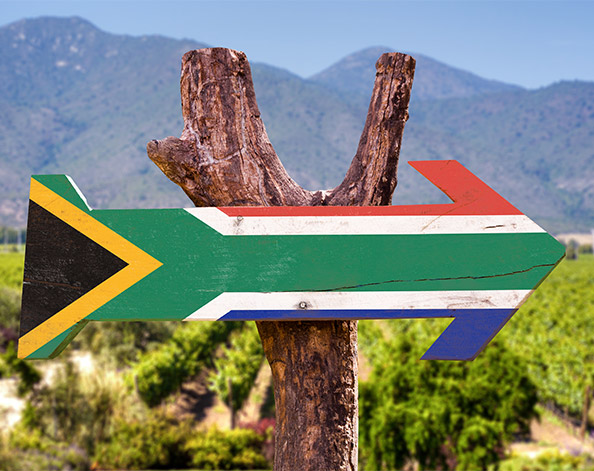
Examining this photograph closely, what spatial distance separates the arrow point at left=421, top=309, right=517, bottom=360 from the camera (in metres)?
1.75

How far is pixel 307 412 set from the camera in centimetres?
187

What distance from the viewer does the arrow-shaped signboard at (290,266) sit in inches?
68.4

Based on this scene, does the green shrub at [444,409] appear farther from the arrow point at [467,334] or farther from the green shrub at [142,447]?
the arrow point at [467,334]

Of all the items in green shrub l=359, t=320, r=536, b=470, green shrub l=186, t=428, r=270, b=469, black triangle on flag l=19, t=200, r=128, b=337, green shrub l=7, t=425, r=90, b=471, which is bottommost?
green shrub l=186, t=428, r=270, b=469

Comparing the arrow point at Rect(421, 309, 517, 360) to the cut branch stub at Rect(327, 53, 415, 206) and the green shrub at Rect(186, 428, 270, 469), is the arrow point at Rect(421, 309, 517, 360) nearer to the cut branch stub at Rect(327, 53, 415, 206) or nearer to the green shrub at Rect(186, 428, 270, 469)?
the cut branch stub at Rect(327, 53, 415, 206)

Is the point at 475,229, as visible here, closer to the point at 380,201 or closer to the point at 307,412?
the point at 380,201

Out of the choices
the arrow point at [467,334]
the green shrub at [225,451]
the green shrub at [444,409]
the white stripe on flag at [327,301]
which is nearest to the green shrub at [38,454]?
the green shrub at [225,451]

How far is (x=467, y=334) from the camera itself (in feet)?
5.80

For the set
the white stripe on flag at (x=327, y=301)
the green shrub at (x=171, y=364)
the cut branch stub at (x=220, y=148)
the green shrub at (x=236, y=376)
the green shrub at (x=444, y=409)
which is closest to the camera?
the white stripe on flag at (x=327, y=301)

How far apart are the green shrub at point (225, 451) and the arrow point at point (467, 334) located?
15698mm

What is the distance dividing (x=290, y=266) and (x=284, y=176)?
0.50 meters

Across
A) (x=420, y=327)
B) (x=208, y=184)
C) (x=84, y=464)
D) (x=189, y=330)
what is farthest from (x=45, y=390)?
(x=208, y=184)

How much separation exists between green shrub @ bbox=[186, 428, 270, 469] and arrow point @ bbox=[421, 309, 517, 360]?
15698 mm

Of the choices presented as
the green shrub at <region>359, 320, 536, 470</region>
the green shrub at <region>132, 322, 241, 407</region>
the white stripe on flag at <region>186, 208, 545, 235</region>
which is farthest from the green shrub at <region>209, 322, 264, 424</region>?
the white stripe on flag at <region>186, 208, 545, 235</region>
